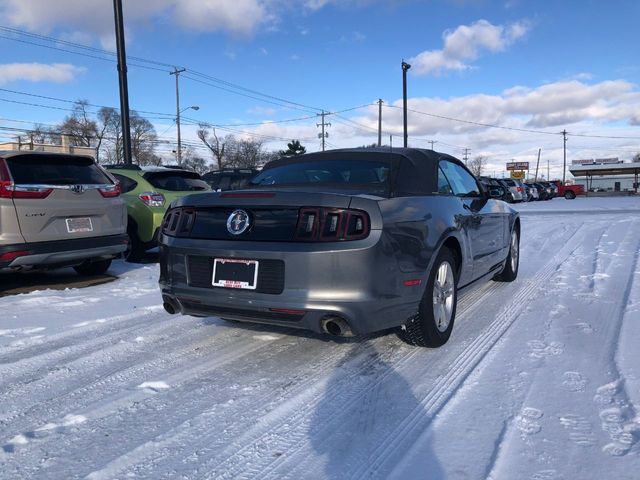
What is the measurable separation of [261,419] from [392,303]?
109cm

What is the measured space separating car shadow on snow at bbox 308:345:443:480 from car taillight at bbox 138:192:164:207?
514 centimetres

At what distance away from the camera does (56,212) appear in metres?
5.59

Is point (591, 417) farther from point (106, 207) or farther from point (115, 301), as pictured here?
point (106, 207)

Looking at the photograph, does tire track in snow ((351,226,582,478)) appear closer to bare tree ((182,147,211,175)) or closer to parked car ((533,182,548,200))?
parked car ((533,182,548,200))

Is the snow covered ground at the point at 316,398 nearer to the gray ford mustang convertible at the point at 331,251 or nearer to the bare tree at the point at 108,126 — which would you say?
the gray ford mustang convertible at the point at 331,251

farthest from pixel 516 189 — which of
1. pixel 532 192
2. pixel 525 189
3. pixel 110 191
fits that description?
pixel 110 191

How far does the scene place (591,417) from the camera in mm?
2645

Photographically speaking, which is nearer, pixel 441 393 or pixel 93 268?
pixel 441 393

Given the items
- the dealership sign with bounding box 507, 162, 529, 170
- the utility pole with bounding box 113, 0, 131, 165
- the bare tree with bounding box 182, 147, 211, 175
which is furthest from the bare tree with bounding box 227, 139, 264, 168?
the utility pole with bounding box 113, 0, 131, 165

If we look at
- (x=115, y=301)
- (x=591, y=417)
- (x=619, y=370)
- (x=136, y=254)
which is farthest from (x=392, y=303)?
(x=136, y=254)

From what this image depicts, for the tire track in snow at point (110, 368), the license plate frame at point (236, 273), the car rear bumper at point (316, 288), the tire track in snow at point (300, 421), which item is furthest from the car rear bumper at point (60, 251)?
the tire track in snow at point (300, 421)

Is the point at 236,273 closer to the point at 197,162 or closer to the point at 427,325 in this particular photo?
the point at 427,325

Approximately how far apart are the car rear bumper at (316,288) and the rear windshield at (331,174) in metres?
0.75

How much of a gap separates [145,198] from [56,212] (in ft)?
7.10
